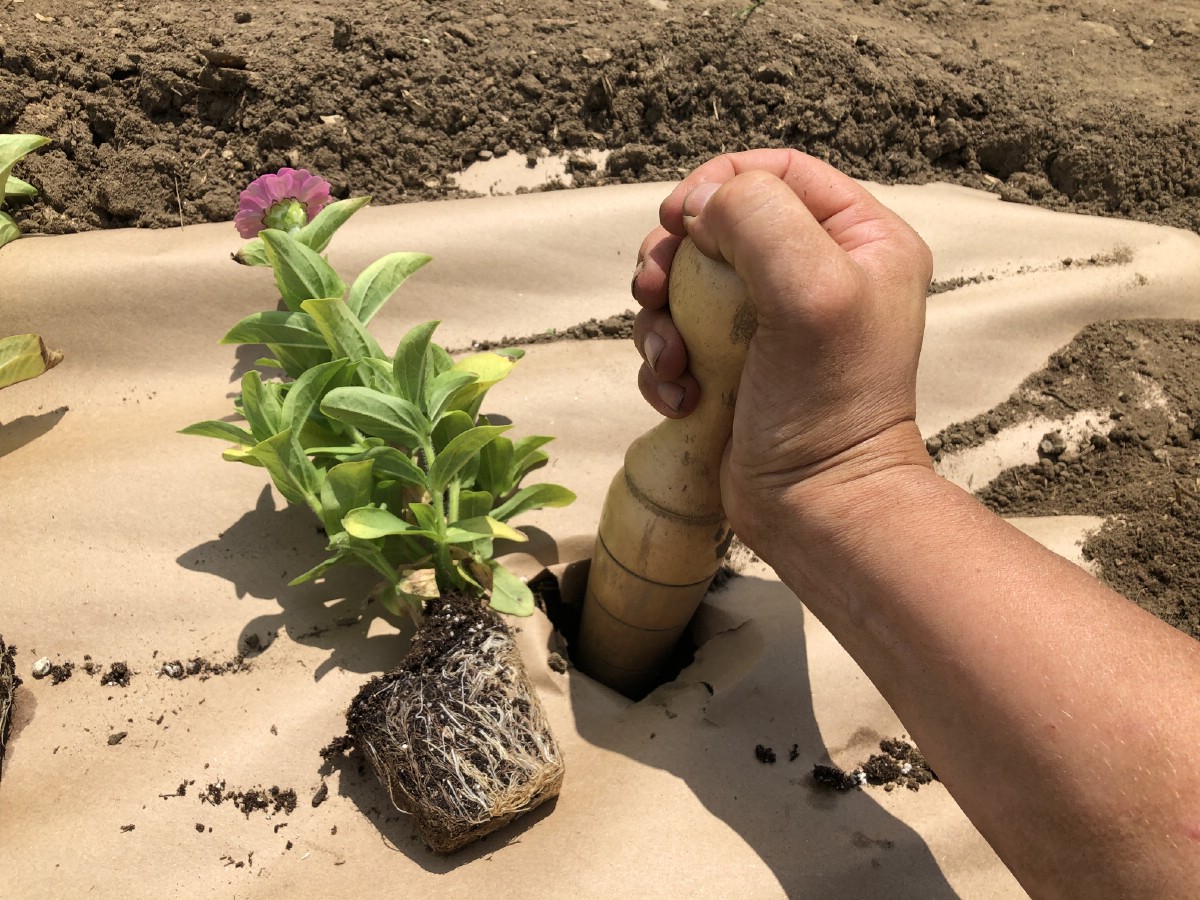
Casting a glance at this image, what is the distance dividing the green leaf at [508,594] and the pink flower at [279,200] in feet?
2.87

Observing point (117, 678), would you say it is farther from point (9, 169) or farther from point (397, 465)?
point (9, 169)

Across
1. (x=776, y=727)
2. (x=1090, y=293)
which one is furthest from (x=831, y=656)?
(x=1090, y=293)

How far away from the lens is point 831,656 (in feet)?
6.39

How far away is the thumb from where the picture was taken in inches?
49.2

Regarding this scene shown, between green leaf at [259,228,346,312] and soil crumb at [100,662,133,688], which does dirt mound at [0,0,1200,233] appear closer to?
green leaf at [259,228,346,312]

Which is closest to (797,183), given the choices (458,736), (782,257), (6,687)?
(782,257)

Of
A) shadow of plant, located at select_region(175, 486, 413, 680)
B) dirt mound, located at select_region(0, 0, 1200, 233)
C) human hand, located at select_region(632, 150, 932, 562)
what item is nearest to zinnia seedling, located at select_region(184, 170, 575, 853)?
shadow of plant, located at select_region(175, 486, 413, 680)

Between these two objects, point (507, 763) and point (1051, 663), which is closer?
point (1051, 663)

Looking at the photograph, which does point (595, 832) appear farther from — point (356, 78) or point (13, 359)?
point (356, 78)

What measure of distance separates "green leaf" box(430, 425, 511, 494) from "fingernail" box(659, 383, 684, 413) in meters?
0.33

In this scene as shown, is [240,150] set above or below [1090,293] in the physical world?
above

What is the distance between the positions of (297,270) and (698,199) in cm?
89

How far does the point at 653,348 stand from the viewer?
5.04 feet

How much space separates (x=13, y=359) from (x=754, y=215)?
1.82 metres
